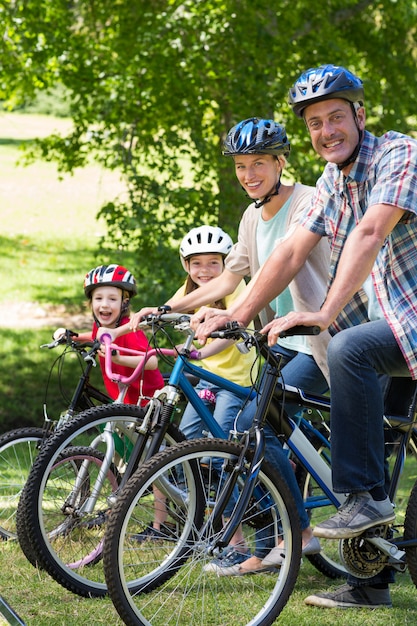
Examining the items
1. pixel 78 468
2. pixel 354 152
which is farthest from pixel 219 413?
pixel 354 152

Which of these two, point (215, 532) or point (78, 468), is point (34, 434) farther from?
point (215, 532)

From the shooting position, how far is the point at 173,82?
9867mm

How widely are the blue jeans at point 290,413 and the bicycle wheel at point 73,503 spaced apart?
13.9 inches

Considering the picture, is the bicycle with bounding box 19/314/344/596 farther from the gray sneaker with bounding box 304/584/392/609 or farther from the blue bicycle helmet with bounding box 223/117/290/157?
the blue bicycle helmet with bounding box 223/117/290/157

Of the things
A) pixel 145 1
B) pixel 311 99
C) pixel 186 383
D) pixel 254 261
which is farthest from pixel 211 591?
pixel 145 1

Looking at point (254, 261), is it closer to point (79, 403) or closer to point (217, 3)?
point (79, 403)

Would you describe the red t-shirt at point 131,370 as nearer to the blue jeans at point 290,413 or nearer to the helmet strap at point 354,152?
the blue jeans at point 290,413

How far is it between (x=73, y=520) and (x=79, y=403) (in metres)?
0.59

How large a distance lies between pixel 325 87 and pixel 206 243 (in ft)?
5.68

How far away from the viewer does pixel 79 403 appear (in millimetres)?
4988

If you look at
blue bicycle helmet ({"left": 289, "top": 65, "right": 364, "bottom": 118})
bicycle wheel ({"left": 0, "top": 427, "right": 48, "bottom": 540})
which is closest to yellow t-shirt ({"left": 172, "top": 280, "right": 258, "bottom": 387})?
bicycle wheel ({"left": 0, "top": 427, "right": 48, "bottom": 540})

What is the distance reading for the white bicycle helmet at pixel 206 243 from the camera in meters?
5.48

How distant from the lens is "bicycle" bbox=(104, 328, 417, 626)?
11.8 ft

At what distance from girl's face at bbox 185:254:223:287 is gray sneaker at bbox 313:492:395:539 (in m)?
1.91
